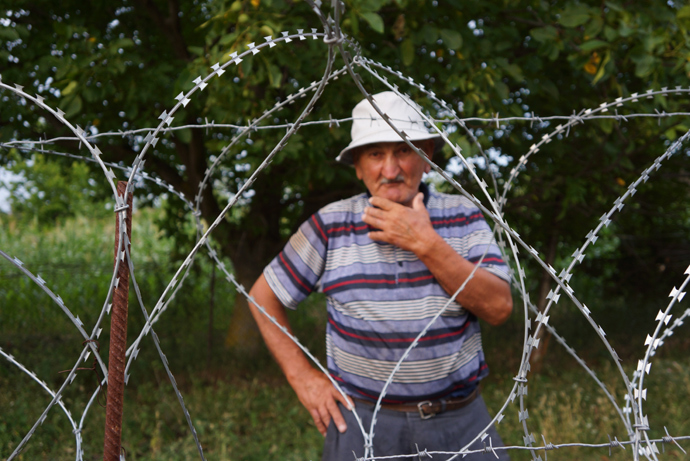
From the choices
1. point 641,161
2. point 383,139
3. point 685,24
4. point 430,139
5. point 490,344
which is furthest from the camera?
point 490,344

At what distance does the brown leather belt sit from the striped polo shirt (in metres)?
0.02

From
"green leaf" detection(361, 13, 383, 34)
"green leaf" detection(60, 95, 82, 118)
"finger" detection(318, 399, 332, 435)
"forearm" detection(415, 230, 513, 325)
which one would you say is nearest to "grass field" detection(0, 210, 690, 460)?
"finger" detection(318, 399, 332, 435)

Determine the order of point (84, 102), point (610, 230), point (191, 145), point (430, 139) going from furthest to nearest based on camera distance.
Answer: point (610, 230) < point (191, 145) < point (84, 102) < point (430, 139)

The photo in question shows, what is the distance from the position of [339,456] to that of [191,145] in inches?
107

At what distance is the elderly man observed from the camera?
152cm

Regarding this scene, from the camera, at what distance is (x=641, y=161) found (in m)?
4.18

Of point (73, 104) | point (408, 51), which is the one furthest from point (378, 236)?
point (73, 104)

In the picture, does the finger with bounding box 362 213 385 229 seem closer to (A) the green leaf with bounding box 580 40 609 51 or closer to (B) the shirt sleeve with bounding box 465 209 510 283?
(B) the shirt sleeve with bounding box 465 209 510 283

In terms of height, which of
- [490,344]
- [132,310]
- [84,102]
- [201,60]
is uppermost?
[84,102]

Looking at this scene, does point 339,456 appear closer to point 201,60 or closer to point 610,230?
point 201,60

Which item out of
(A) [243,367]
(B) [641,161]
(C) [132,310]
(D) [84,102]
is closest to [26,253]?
(C) [132,310]

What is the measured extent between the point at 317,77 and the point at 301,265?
4.01ft

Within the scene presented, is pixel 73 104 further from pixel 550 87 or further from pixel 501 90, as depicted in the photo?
pixel 550 87

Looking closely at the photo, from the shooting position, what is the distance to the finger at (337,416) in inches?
64.1
